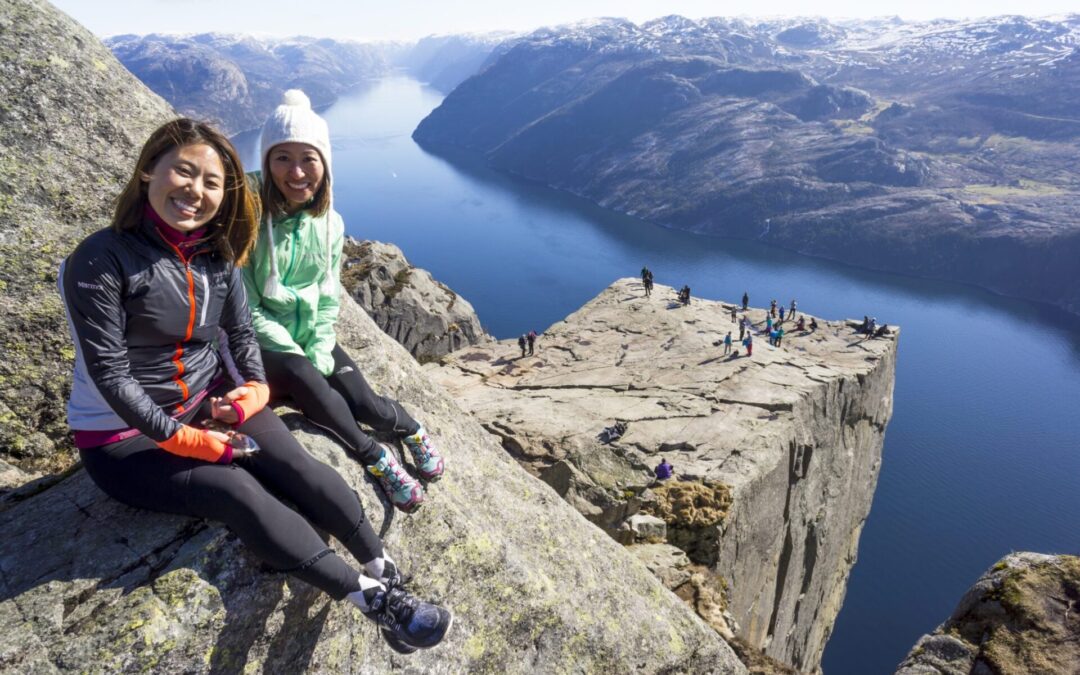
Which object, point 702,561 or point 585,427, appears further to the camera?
point 585,427

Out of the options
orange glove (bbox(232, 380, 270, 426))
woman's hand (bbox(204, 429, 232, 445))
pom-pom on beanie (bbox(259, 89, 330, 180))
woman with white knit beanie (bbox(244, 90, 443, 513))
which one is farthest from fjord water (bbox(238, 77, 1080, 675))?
pom-pom on beanie (bbox(259, 89, 330, 180))

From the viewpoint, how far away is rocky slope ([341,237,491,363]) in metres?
46.3

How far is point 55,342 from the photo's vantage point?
7258 mm

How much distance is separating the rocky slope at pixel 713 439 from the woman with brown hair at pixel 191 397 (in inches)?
396

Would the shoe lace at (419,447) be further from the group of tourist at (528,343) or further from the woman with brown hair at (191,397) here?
the group of tourist at (528,343)

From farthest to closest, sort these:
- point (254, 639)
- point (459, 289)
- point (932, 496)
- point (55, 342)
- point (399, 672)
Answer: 1. point (459, 289)
2. point (932, 496)
3. point (55, 342)
4. point (399, 672)
5. point (254, 639)

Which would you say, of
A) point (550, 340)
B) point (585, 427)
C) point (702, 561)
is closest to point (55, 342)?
point (702, 561)

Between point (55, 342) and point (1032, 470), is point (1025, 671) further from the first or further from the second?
point (1032, 470)

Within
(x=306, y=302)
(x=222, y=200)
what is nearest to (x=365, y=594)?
(x=306, y=302)

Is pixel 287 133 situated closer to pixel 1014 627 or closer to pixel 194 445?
pixel 194 445

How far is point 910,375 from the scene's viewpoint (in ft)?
353

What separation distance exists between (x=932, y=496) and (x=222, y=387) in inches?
3597

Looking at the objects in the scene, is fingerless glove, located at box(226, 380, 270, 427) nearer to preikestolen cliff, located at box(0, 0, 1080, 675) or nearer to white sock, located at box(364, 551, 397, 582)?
preikestolen cliff, located at box(0, 0, 1080, 675)

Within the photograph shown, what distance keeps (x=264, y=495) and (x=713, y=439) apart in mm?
23102
